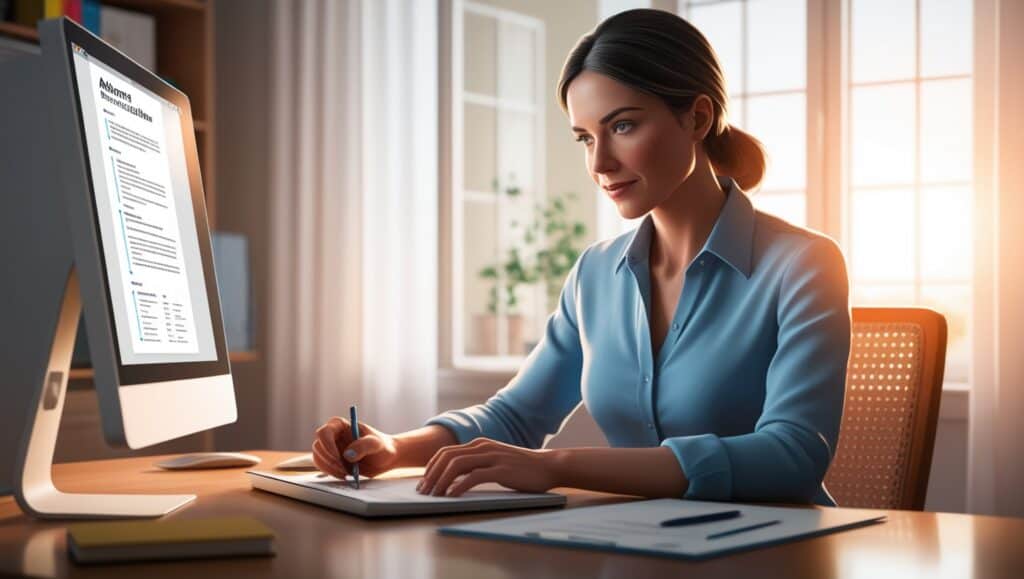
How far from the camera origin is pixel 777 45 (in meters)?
3.21

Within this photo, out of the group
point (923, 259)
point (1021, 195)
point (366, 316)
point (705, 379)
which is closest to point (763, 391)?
point (705, 379)

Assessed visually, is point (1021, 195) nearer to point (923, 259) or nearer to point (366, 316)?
point (923, 259)

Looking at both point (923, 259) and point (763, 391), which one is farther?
point (923, 259)

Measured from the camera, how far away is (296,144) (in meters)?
3.76

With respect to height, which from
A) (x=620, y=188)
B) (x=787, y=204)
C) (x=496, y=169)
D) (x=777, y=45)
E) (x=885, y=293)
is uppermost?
(x=777, y=45)

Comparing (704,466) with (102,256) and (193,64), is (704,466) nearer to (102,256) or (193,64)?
(102,256)

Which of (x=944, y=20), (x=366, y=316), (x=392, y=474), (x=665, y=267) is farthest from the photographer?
(x=366, y=316)

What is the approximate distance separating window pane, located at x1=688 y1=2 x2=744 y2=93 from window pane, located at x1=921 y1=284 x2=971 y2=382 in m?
0.81

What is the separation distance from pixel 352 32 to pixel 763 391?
96.9 inches

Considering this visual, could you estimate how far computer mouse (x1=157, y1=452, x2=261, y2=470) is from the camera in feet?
5.08

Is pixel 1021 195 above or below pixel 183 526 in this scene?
above

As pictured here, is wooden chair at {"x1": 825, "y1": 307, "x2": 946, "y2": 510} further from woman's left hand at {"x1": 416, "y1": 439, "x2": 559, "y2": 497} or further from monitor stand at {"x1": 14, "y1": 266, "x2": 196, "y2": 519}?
monitor stand at {"x1": 14, "y1": 266, "x2": 196, "y2": 519}

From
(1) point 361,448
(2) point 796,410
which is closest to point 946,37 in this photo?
(2) point 796,410

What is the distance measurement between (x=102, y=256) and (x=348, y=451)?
42cm
